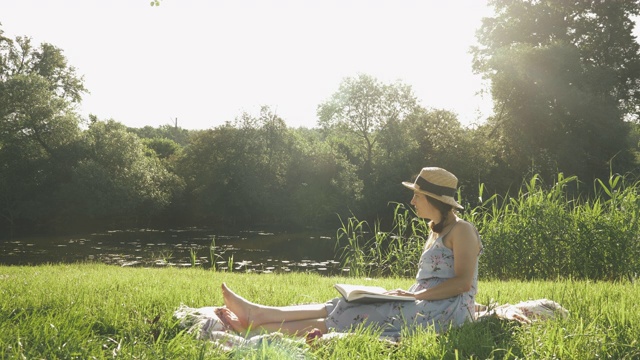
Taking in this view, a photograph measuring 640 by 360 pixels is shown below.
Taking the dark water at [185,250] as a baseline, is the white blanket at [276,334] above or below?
above

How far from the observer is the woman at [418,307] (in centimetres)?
405

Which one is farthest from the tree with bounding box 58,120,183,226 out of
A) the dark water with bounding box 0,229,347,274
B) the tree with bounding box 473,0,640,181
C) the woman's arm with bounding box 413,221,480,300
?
the woman's arm with bounding box 413,221,480,300

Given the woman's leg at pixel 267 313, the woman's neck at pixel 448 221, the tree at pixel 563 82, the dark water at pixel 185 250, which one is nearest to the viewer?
the woman's leg at pixel 267 313

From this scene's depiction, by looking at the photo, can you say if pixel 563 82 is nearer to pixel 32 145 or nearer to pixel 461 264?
pixel 461 264

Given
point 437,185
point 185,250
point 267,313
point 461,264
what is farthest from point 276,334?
point 185,250

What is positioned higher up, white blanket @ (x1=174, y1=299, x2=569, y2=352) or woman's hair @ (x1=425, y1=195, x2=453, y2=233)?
woman's hair @ (x1=425, y1=195, x2=453, y2=233)

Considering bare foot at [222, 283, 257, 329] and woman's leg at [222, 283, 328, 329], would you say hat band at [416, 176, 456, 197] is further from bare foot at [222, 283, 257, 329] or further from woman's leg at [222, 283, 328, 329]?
bare foot at [222, 283, 257, 329]

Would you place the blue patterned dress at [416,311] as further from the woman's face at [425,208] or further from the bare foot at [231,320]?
the bare foot at [231,320]

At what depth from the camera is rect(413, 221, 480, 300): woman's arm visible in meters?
4.08

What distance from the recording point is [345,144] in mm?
42375

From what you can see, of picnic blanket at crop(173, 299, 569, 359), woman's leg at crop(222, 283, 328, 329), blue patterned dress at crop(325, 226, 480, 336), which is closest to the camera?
picnic blanket at crop(173, 299, 569, 359)

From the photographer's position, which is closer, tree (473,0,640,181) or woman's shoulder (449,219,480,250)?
woman's shoulder (449,219,480,250)

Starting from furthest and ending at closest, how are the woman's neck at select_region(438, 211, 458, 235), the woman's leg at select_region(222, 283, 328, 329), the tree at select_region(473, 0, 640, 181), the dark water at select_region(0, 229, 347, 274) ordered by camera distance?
1. the tree at select_region(473, 0, 640, 181)
2. the dark water at select_region(0, 229, 347, 274)
3. the woman's neck at select_region(438, 211, 458, 235)
4. the woman's leg at select_region(222, 283, 328, 329)

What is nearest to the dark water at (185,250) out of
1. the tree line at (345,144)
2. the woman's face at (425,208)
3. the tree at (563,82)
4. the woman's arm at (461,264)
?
the tree line at (345,144)
